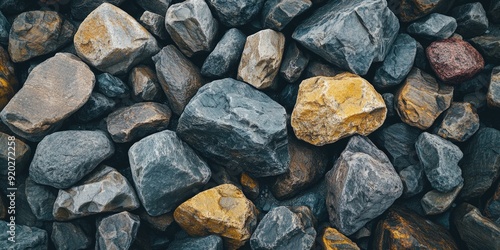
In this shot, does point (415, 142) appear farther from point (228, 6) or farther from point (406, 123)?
point (228, 6)

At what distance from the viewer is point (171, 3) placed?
354 cm

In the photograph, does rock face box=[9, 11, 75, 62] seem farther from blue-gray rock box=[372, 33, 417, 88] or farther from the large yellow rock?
blue-gray rock box=[372, 33, 417, 88]

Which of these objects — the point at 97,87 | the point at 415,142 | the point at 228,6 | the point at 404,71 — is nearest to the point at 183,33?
the point at 228,6

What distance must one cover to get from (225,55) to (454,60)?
1.80m

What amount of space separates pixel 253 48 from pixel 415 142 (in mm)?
1481

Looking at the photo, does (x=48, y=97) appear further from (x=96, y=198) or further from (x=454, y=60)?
(x=454, y=60)

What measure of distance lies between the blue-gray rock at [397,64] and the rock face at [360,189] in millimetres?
617

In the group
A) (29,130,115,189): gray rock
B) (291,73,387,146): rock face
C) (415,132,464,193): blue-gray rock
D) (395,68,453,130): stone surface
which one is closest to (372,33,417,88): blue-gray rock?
(395,68,453,130): stone surface

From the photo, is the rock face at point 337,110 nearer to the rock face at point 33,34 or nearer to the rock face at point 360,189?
the rock face at point 360,189

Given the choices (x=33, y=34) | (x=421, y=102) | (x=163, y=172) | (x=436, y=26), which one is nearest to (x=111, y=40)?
(x=33, y=34)

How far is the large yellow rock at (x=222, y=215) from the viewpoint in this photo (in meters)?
2.96

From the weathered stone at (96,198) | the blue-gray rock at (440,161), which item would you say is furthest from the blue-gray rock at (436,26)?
the weathered stone at (96,198)

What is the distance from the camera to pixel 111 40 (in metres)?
3.20

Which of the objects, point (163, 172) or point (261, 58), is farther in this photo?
point (261, 58)
